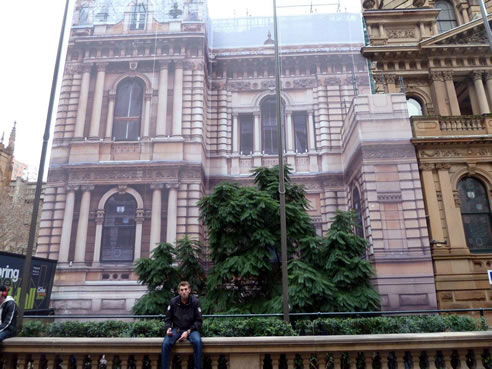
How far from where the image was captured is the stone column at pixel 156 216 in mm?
14492

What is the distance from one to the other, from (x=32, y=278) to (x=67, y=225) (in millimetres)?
2368

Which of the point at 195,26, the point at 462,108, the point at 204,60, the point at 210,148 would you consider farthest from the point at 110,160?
the point at 462,108

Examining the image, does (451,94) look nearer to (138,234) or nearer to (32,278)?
(138,234)

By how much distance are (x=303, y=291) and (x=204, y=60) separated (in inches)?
460

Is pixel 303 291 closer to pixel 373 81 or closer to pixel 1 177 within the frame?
pixel 373 81

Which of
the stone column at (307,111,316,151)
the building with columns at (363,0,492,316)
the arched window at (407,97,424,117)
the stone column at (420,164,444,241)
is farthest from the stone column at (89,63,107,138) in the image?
the arched window at (407,97,424,117)

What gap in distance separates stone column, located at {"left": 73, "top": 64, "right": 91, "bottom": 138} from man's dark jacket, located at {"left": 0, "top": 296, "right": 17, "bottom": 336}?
1034 centimetres

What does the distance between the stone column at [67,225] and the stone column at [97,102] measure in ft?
8.59

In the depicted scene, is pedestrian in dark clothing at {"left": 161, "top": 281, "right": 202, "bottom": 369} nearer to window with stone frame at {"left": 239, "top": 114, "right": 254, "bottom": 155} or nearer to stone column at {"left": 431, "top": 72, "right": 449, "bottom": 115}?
window with stone frame at {"left": 239, "top": 114, "right": 254, "bottom": 155}

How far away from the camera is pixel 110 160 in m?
15.5

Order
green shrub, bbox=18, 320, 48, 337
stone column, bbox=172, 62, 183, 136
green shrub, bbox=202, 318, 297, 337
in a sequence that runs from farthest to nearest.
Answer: stone column, bbox=172, 62, 183, 136 → green shrub, bbox=18, 320, 48, 337 → green shrub, bbox=202, 318, 297, 337

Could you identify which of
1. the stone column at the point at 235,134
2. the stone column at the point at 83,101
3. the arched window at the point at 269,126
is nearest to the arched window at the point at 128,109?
the stone column at the point at 83,101

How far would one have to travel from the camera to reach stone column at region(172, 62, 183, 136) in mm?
15961

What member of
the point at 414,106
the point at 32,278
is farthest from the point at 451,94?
the point at 32,278
